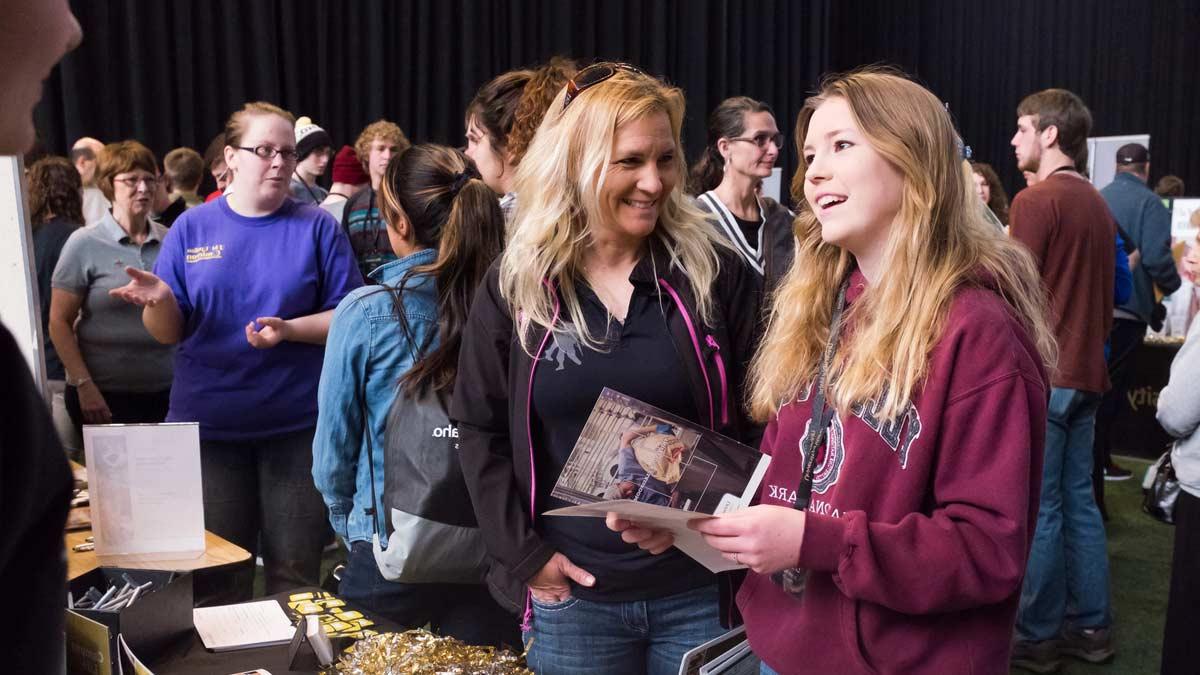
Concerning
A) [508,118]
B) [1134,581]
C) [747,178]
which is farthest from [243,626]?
[1134,581]

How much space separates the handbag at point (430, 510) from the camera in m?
2.04

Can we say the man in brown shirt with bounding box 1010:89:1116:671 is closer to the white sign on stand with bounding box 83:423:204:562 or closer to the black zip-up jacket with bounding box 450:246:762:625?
the black zip-up jacket with bounding box 450:246:762:625

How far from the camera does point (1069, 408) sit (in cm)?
331

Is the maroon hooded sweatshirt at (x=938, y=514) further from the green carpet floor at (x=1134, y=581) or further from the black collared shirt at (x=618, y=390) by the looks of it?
the green carpet floor at (x=1134, y=581)

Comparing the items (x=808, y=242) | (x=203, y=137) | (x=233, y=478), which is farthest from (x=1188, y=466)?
(x=203, y=137)

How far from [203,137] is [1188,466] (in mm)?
6448

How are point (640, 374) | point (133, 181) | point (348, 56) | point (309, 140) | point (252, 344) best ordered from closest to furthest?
point (640, 374)
point (252, 344)
point (133, 181)
point (309, 140)
point (348, 56)

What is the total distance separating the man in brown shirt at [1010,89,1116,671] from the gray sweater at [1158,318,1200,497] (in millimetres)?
973

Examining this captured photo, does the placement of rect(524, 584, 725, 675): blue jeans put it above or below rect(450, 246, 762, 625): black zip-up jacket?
below

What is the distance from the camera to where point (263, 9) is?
7.14 m

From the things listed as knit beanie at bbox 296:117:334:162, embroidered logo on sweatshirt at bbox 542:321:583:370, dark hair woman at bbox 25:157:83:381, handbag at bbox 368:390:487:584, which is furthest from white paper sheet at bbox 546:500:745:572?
knit beanie at bbox 296:117:334:162

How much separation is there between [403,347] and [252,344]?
69cm

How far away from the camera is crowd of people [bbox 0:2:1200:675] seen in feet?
4.03

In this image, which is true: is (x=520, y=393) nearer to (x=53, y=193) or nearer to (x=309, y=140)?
(x=53, y=193)
